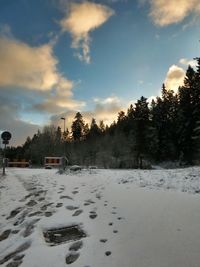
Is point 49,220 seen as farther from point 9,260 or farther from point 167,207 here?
point 167,207

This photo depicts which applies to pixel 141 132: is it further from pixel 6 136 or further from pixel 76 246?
pixel 76 246

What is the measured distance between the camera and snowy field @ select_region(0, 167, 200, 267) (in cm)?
626

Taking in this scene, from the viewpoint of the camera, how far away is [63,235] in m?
7.87

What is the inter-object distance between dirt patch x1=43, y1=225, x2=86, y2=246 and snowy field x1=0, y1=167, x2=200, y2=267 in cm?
7

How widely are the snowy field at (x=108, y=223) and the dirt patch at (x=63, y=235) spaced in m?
0.07

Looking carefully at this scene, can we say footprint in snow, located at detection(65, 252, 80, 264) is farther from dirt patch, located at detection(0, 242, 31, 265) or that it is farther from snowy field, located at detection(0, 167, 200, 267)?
dirt patch, located at detection(0, 242, 31, 265)

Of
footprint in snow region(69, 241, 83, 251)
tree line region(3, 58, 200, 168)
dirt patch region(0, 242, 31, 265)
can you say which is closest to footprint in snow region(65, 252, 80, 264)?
footprint in snow region(69, 241, 83, 251)

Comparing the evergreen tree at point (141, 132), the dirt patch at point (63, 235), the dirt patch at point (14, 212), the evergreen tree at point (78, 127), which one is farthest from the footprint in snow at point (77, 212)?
the evergreen tree at point (78, 127)

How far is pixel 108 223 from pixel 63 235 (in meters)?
1.26

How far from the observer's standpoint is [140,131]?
57.5 metres

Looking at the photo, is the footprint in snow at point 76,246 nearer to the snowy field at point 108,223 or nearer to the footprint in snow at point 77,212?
the snowy field at point 108,223

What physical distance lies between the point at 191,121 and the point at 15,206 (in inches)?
1754

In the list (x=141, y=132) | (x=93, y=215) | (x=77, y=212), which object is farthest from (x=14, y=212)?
(x=141, y=132)

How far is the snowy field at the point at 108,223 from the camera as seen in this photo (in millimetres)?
6258
